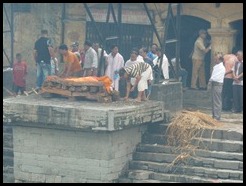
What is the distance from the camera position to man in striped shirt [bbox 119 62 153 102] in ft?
68.0

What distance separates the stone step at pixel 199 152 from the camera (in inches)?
774

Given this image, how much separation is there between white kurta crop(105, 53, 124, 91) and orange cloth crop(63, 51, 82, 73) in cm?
94

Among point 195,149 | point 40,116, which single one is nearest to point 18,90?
point 40,116

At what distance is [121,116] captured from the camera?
772 inches

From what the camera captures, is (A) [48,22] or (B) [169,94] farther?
(A) [48,22]

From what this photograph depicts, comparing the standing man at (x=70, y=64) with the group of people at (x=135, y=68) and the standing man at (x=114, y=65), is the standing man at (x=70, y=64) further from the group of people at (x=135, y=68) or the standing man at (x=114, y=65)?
the standing man at (x=114, y=65)

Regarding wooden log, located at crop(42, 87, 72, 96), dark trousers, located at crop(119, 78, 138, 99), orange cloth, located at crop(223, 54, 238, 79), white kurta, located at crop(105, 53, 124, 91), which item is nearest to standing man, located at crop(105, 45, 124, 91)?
white kurta, located at crop(105, 53, 124, 91)

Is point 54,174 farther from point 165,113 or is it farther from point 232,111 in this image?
point 232,111

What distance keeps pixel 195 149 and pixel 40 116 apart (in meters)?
3.25

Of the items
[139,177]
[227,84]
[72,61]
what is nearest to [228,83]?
[227,84]

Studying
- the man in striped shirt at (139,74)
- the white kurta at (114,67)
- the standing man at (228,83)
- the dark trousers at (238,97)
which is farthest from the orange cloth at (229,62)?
the white kurta at (114,67)

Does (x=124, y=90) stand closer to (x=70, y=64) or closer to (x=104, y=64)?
(x=70, y=64)

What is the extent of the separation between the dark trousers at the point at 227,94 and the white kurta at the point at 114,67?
2.43 m

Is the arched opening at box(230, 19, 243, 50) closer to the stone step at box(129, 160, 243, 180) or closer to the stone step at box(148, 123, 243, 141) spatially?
the stone step at box(148, 123, 243, 141)
